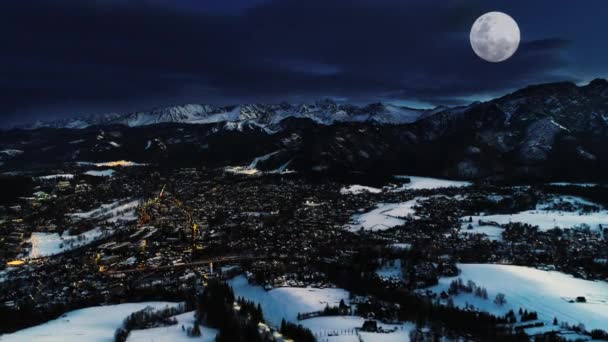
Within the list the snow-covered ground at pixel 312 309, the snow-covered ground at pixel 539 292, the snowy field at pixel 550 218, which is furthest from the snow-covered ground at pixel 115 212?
the snowy field at pixel 550 218

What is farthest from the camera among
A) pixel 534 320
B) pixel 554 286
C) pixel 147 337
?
pixel 554 286

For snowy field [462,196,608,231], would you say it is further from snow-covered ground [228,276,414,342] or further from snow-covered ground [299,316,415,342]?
snow-covered ground [299,316,415,342]

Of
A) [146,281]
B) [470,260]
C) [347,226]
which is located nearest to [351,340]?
[146,281]

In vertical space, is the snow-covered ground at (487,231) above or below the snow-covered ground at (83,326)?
above

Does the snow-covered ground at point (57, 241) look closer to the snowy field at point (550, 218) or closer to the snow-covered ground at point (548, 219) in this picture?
the snow-covered ground at point (548, 219)

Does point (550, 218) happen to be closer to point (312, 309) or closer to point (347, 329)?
point (312, 309)

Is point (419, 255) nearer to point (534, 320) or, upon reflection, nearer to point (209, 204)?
point (534, 320)
